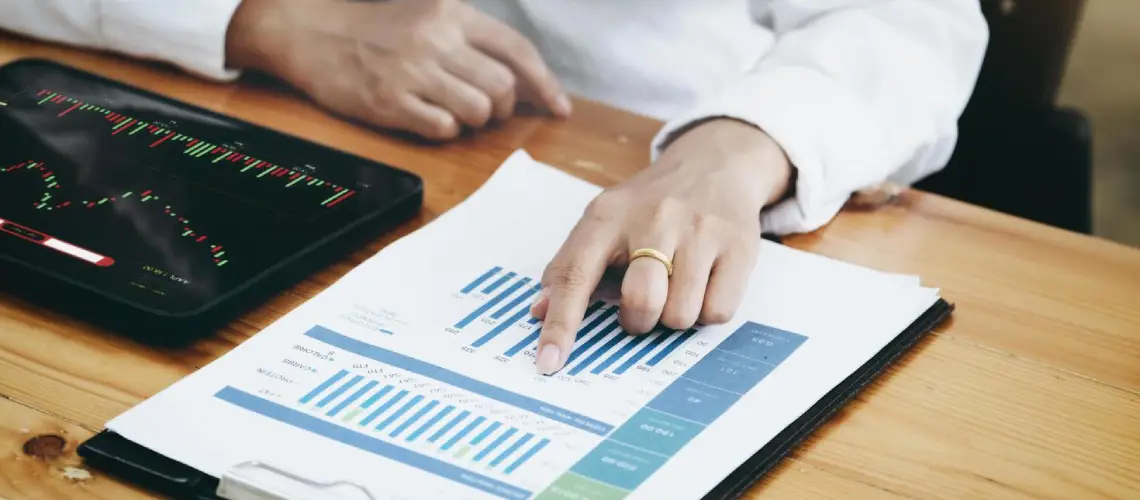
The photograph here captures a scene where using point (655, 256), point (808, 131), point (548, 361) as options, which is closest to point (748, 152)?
point (808, 131)

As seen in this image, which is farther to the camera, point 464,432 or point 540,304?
point 540,304

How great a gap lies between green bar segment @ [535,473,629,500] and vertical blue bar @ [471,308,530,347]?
12 cm

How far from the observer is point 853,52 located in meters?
0.91

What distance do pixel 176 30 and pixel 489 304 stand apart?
44 cm

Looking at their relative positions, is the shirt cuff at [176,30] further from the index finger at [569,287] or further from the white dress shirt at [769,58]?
the index finger at [569,287]

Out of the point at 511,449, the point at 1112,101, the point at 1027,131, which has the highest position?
the point at 511,449

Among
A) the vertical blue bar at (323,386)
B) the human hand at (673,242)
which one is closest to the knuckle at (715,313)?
the human hand at (673,242)

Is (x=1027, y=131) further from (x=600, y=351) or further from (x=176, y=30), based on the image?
(x=176, y=30)

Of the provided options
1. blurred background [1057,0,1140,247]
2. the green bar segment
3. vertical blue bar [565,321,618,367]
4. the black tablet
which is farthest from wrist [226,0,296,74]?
blurred background [1057,0,1140,247]

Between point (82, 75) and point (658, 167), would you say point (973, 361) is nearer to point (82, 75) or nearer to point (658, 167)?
point (658, 167)

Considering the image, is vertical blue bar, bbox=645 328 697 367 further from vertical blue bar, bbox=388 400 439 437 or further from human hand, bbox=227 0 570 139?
human hand, bbox=227 0 570 139

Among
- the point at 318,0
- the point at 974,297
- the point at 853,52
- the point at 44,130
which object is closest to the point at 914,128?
the point at 853,52

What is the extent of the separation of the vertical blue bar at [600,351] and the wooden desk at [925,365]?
0.39ft

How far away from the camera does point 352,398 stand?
0.58 m
